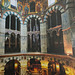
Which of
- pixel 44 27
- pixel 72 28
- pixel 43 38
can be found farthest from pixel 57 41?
pixel 72 28

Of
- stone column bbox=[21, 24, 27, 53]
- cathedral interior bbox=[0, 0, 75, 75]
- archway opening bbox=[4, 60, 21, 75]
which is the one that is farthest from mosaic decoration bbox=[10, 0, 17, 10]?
archway opening bbox=[4, 60, 21, 75]

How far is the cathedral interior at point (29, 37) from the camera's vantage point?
31.8 ft

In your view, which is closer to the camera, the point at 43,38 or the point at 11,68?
the point at 43,38

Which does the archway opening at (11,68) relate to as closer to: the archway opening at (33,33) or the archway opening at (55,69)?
the archway opening at (33,33)

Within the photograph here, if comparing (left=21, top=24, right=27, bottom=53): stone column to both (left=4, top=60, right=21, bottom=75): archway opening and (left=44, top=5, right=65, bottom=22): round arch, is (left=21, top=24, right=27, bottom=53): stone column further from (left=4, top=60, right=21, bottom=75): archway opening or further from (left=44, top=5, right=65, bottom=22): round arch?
(left=44, top=5, right=65, bottom=22): round arch

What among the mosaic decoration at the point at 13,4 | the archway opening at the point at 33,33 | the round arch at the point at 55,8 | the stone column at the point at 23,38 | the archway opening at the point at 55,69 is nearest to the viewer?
the round arch at the point at 55,8

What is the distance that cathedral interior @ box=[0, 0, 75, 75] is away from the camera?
970cm

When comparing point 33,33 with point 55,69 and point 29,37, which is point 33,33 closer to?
point 29,37

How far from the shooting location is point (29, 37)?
13719mm

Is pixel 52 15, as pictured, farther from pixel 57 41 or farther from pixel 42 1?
pixel 57 41

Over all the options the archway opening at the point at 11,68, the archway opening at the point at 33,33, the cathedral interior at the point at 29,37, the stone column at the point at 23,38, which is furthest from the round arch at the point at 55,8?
the archway opening at the point at 11,68

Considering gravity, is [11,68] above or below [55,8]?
below

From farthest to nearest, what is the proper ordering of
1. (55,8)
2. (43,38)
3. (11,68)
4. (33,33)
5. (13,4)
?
1. (33,33)
2. (11,68)
3. (43,38)
4. (13,4)
5. (55,8)

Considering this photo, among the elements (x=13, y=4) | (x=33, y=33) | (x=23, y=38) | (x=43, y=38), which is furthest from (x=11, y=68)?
(x=13, y=4)
